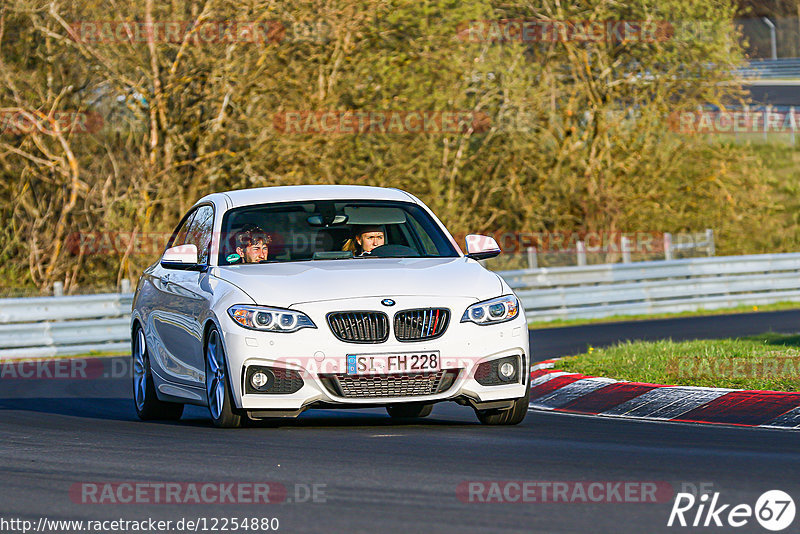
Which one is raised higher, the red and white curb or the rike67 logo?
the rike67 logo

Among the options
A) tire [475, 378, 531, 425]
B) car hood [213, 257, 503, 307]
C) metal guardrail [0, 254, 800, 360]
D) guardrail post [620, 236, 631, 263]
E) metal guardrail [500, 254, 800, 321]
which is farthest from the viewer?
guardrail post [620, 236, 631, 263]

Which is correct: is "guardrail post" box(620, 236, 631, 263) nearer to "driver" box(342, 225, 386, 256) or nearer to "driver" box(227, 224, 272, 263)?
"driver" box(342, 225, 386, 256)

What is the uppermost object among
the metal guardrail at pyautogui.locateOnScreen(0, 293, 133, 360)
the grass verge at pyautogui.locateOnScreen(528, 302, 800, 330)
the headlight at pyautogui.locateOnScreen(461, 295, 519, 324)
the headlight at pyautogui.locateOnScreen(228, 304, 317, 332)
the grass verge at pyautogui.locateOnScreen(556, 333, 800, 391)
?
the headlight at pyautogui.locateOnScreen(228, 304, 317, 332)

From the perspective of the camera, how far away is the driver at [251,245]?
32.6 ft

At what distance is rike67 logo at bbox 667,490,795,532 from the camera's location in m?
5.78

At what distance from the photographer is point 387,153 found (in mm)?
28406

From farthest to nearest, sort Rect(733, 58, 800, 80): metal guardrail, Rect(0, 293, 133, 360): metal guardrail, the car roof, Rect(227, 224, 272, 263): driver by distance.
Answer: Rect(733, 58, 800, 80): metal guardrail, Rect(0, 293, 133, 360): metal guardrail, the car roof, Rect(227, 224, 272, 263): driver

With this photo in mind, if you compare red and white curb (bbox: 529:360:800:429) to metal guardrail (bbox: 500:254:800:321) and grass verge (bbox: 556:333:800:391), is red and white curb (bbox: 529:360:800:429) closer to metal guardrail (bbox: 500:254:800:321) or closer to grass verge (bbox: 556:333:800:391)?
grass verge (bbox: 556:333:800:391)

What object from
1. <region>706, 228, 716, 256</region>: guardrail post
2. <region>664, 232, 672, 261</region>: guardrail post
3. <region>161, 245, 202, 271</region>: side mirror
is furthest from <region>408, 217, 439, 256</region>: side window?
<region>706, 228, 716, 256</region>: guardrail post

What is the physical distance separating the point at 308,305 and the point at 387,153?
19.7 metres

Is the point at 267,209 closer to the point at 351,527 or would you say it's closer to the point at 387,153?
the point at 351,527

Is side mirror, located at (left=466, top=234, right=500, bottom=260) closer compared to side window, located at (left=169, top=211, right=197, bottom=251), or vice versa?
side mirror, located at (left=466, top=234, right=500, bottom=260)

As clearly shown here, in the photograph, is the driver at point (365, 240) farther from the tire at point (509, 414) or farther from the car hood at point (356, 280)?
the tire at point (509, 414)

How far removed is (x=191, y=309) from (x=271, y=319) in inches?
44.1
